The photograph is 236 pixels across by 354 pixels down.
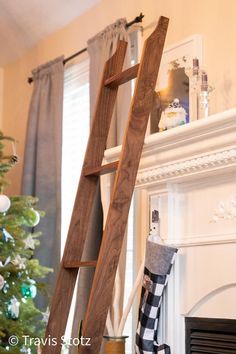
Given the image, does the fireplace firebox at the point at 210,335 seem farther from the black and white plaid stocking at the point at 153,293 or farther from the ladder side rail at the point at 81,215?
the ladder side rail at the point at 81,215

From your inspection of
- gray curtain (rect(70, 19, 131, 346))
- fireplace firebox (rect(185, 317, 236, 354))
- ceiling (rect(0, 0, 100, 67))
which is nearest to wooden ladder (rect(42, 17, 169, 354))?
fireplace firebox (rect(185, 317, 236, 354))

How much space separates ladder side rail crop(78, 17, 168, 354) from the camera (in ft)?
7.85

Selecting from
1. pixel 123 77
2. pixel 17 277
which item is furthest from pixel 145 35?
pixel 17 277

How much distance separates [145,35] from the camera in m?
3.48

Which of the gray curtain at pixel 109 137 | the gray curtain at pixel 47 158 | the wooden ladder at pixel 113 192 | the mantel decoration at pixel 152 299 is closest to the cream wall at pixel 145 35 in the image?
the gray curtain at pixel 109 137

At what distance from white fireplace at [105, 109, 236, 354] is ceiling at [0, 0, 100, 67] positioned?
166 cm

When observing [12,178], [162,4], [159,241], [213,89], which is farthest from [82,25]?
[159,241]

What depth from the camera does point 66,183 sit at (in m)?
4.05

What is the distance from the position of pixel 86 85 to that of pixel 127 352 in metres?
1.65

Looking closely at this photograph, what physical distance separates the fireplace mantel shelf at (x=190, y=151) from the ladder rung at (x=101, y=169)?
4.1 inches

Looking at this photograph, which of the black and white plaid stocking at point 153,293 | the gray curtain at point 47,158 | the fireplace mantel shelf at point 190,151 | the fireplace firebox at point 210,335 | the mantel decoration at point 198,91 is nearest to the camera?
the fireplace mantel shelf at point 190,151

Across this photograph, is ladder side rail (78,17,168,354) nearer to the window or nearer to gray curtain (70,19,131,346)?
gray curtain (70,19,131,346)

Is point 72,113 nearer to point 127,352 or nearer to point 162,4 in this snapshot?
point 162,4

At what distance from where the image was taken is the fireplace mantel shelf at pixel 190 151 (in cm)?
225
